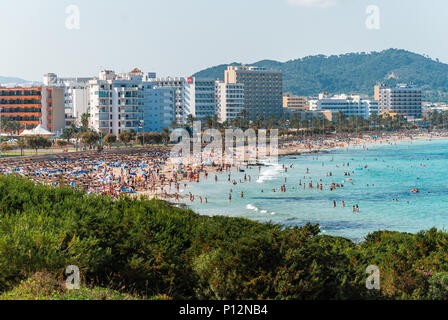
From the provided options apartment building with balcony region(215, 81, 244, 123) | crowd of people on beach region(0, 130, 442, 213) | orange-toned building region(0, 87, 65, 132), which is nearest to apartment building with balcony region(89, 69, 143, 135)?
orange-toned building region(0, 87, 65, 132)

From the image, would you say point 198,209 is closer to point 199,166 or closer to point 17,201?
point 17,201

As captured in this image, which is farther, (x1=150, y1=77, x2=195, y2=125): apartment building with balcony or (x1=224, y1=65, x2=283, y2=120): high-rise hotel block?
(x1=224, y1=65, x2=283, y2=120): high-rise hotel block

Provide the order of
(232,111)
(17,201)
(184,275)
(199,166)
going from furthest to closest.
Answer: (232,111), (199,166), (17,201), (184,275)

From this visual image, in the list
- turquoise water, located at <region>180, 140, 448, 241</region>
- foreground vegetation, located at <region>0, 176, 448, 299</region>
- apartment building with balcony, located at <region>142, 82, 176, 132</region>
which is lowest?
turquoise water, located at <region>180, 140, 448, 241</region>

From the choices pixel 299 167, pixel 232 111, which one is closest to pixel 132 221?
pixel 299 167

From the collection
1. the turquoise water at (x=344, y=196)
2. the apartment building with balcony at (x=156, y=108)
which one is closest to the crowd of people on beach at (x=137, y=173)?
the turquoise water at (x=344, y=196)

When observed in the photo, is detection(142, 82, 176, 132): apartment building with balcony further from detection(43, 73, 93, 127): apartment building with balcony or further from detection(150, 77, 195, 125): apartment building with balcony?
detection(43, 73, 93, 127): apartment building with balcony
